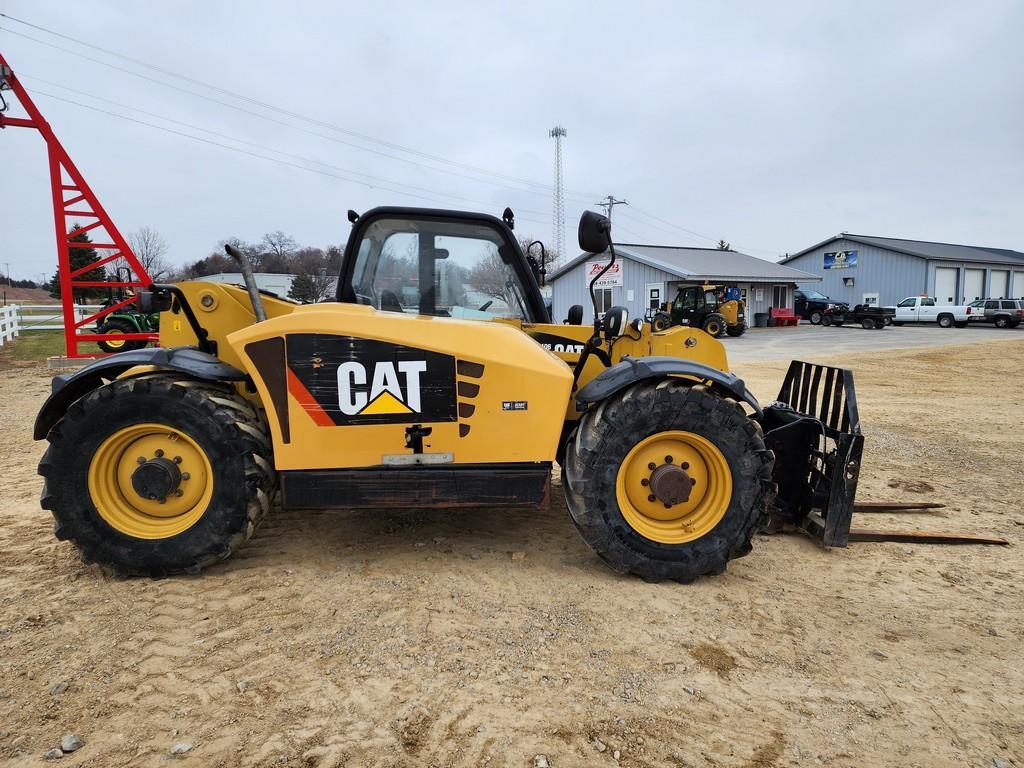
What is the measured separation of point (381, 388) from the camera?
10.1 feet

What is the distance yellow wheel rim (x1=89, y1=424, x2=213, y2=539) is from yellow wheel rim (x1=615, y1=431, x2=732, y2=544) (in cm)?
224

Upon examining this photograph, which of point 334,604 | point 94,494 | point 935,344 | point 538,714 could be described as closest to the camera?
point 538,714

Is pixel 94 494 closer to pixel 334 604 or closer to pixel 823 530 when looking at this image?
pixel 334 604

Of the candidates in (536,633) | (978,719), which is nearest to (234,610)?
(536,633)

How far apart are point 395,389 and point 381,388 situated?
0.24 feet

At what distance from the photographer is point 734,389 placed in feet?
10.6

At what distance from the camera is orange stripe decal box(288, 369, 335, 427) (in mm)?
3062

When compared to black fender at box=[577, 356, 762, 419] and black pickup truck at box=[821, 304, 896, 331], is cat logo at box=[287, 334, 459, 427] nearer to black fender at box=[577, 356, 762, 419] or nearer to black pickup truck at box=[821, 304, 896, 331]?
black fender at box=[577, 356, 762, 419]

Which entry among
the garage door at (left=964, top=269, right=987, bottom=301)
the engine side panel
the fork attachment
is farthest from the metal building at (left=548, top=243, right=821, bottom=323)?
the engine side panel

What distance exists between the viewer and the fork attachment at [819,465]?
3.51 meters

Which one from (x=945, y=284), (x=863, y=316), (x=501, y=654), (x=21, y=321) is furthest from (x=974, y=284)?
(x=21, y=321)

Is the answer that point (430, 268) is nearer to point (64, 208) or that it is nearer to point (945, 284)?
point (64, 208)

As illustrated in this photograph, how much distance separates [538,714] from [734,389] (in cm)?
194

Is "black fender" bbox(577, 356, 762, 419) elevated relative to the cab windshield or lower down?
lower down
